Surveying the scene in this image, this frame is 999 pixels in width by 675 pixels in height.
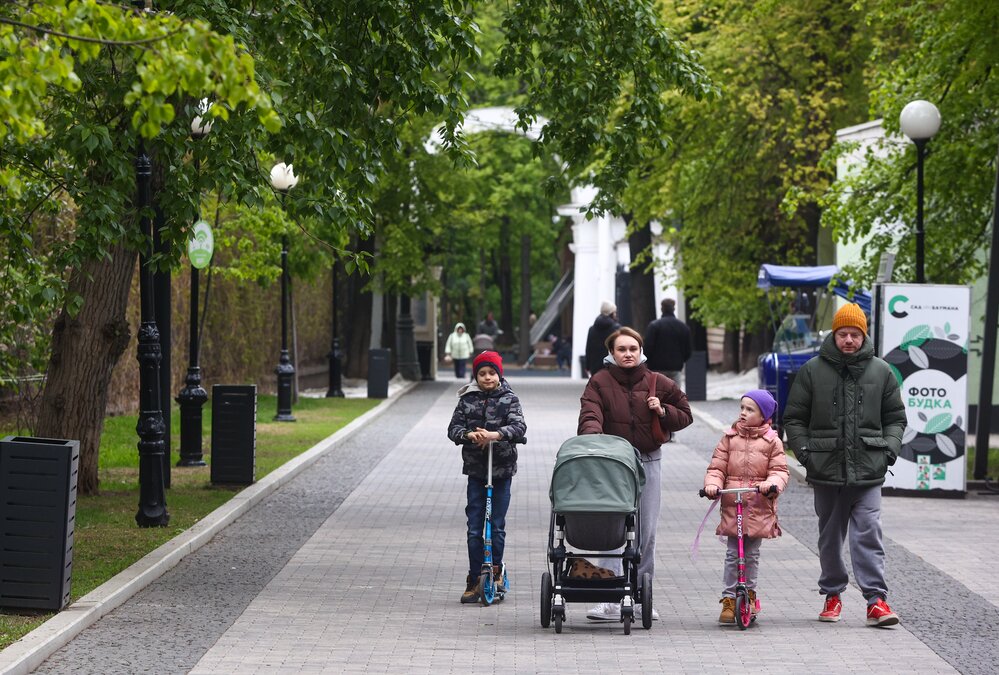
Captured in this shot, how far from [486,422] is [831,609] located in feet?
7.29

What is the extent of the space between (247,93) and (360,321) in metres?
34.3

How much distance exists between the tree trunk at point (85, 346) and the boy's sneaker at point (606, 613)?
6485mm

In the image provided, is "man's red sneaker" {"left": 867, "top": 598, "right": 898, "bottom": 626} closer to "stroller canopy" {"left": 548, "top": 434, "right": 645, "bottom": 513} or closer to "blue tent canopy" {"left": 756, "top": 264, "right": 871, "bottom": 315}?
"stroller canopy" {"left": 548, "top": 434, "right": 645, "bottom": 513}

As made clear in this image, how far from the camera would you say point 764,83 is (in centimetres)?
3056

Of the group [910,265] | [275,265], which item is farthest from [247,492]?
[275,265]

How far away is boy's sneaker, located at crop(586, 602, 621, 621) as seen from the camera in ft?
31.3

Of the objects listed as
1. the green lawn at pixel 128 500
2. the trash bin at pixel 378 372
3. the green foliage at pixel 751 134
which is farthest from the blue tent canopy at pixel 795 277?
the trash bin at pixel 378 372

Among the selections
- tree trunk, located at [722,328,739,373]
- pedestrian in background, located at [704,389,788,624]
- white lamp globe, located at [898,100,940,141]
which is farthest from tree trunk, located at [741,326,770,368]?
pedestrian in background, located at [704,389,788,624]

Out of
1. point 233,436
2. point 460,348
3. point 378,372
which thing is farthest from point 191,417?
point 460,348

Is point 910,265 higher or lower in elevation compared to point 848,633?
higher

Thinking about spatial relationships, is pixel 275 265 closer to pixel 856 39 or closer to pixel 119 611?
pixel 856 39

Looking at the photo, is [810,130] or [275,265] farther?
[810,130]

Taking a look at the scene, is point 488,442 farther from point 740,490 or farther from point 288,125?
point 288,125

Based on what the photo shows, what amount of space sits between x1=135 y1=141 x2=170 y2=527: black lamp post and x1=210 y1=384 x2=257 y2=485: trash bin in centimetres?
313
